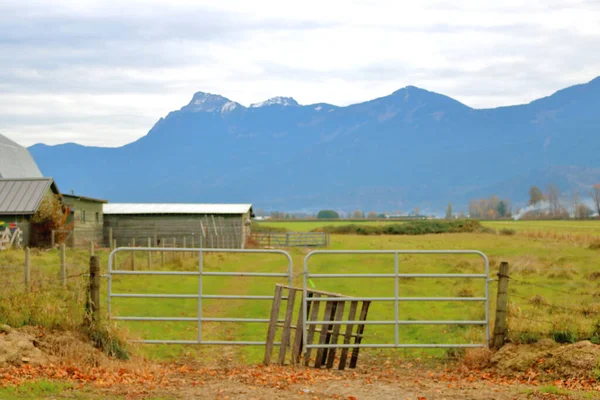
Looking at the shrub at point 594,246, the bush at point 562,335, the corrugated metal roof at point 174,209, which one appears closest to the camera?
the bush at point 562,335

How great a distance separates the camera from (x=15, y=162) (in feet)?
238

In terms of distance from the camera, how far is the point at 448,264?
38.1 m

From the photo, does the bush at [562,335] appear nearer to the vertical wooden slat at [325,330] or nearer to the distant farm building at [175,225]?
the vertical wooden slat at [325,330]

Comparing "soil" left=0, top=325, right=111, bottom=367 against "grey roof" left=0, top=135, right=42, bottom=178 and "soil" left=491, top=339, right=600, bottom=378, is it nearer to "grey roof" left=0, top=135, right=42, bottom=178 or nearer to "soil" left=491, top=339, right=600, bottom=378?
"soil" left=491, top=339, right=600, bottom=378

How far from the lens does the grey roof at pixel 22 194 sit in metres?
42.9

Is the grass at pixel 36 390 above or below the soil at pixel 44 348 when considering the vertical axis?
below

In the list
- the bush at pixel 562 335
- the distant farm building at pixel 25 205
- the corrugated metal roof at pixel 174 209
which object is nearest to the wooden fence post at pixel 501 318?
the bush at pixel 562 335

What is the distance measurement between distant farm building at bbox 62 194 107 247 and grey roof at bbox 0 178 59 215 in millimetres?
2976

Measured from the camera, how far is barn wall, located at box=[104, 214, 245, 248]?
55562 mm

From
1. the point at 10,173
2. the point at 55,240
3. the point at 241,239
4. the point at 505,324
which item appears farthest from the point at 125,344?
the point at 10,173

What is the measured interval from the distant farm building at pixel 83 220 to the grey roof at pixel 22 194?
2.98m

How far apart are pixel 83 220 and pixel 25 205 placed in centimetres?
804

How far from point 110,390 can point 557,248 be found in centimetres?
4217

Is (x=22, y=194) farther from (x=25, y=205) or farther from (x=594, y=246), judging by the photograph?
(x=594, y=246)
